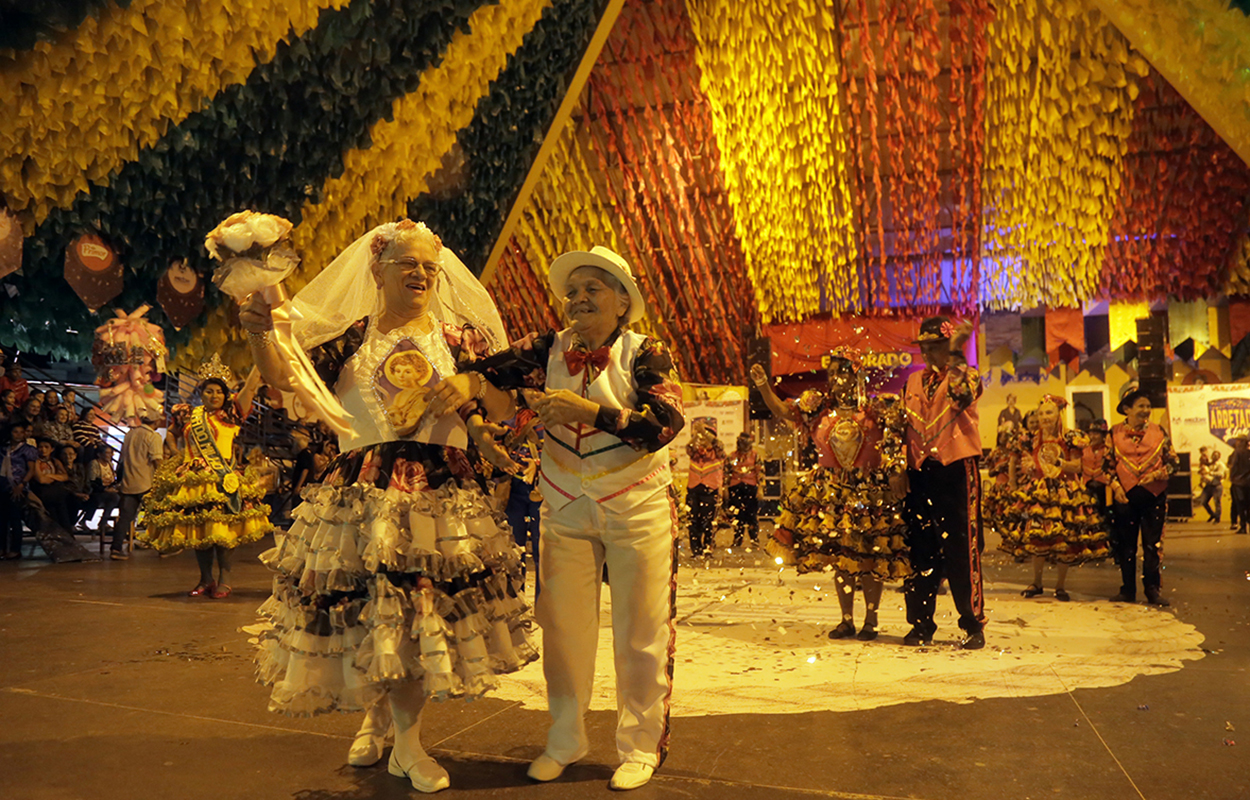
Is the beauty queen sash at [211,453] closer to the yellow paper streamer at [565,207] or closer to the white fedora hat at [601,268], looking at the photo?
the white fedora hat at [601,268]

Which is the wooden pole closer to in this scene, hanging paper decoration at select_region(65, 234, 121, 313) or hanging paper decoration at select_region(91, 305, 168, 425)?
hanging paper decoration at select_region(91, 305, 168, 425)

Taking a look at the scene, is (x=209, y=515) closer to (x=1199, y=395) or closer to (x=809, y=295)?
(x=809, y=295)

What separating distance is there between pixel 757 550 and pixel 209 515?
226 inches

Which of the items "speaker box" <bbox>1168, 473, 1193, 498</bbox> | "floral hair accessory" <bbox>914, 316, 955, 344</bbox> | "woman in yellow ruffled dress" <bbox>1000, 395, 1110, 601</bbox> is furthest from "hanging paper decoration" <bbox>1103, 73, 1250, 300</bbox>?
"floral hair accessory" <bbox>914, 316, 955, 344</bbox>

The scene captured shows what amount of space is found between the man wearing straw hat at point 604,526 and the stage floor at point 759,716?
18 cm

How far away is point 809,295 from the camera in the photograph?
15016 mm

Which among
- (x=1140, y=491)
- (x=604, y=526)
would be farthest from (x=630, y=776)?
(x=1140, y=491)

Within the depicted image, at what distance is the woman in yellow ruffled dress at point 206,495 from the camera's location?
6.82 m

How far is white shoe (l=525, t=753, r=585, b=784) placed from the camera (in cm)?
290

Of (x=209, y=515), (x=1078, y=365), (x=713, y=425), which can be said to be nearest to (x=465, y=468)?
(x=209, y=515)

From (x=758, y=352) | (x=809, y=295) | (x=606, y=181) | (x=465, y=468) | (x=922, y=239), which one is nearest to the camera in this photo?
(x=465, y=468)

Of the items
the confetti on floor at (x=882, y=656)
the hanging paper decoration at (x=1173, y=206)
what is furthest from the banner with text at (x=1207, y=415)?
the confetti on floor at (x=882, y=656)

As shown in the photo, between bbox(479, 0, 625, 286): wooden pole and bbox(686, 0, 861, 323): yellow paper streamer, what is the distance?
147 centimetres

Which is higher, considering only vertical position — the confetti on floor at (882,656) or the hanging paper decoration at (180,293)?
the hanging paper decoration at (180,293)
